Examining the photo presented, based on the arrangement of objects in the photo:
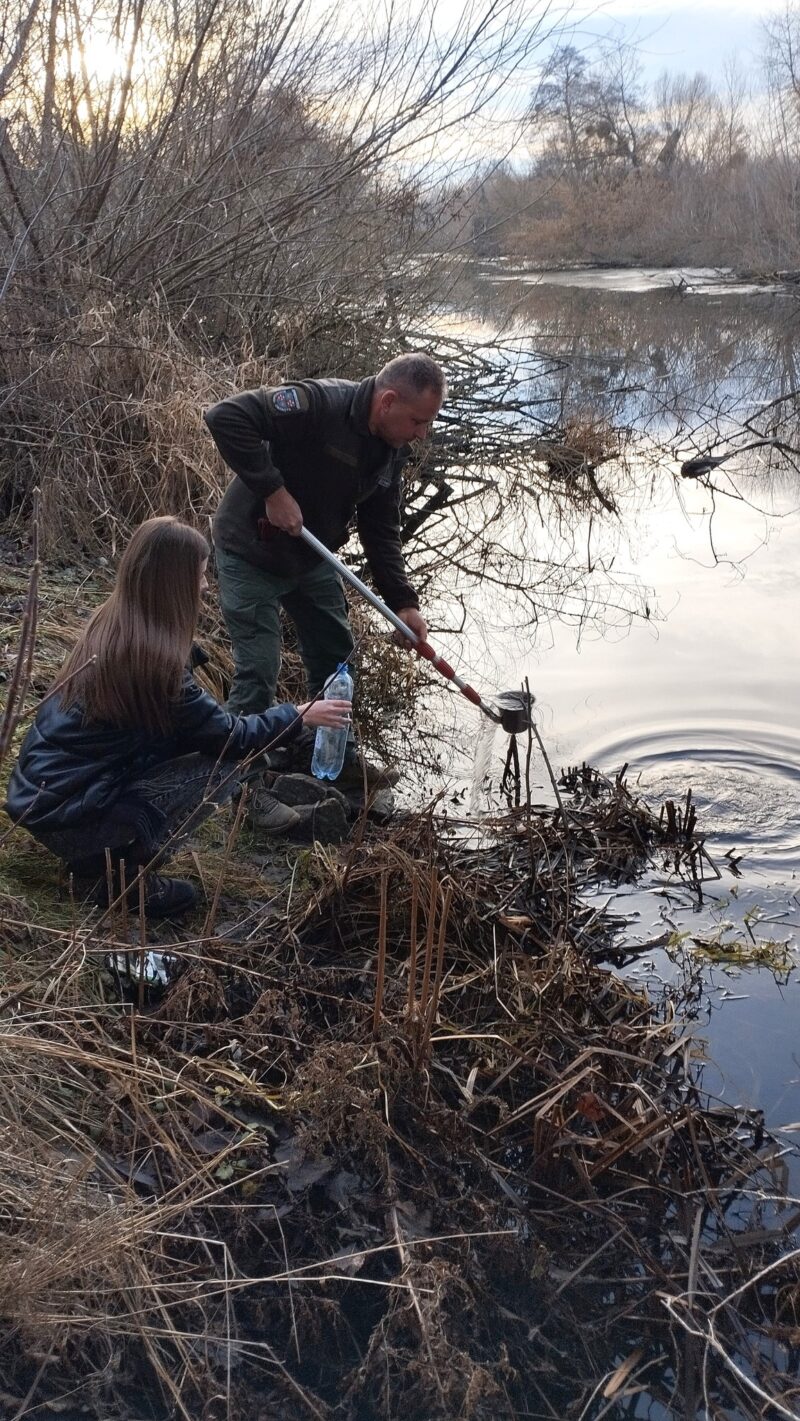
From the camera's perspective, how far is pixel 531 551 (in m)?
9.38

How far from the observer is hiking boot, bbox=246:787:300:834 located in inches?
181

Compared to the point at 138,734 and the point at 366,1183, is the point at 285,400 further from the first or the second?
the point at 366,1183

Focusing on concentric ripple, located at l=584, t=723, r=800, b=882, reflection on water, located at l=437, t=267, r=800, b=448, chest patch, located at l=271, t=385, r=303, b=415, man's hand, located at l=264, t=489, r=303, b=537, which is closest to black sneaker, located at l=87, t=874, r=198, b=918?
man's hand, located at l=264, t=489, r=303, b=537

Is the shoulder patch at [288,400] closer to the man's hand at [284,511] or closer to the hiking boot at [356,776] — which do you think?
the man's hand at [284,511]

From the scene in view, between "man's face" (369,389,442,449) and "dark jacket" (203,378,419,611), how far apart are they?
0.07 m

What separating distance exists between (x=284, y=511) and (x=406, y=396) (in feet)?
1.99

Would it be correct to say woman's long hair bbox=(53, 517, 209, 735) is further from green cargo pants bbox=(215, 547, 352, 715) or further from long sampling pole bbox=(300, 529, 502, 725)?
green cargo pants bbox=(215, 547, 352, 715)

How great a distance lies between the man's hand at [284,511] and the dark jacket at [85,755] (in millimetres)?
1086

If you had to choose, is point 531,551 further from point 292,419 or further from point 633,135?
point 633,135

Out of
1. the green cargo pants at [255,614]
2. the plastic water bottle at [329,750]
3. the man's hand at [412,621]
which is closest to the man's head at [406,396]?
the green cargo pants at [255,614]

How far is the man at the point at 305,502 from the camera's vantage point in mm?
4465

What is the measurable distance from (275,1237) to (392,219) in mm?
9080

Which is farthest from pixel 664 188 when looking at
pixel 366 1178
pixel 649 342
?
pixel 366 1178

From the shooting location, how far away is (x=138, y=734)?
11.8ft
